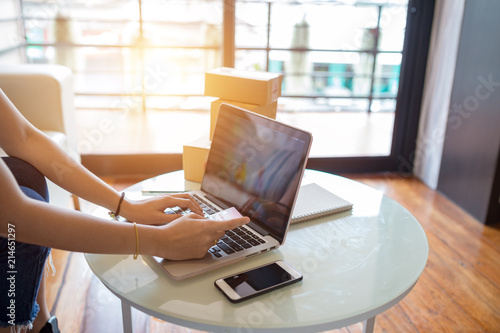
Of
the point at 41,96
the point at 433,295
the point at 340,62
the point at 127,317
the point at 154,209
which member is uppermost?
the point at 340,62

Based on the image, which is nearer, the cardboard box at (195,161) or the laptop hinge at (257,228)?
the laptop hinge at (257,228)

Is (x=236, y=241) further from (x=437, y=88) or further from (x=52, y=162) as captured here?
(x=437, y=88)

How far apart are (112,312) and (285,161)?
2.86 ft

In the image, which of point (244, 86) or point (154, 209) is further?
point (244, 86)

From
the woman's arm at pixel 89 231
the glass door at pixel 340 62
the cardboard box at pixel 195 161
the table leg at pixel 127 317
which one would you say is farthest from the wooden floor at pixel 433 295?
the glass door at pixel 340 62

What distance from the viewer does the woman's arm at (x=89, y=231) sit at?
0.72 metres

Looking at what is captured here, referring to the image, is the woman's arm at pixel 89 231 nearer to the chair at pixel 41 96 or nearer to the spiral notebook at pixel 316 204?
the spiral notebook at pixel 316 204

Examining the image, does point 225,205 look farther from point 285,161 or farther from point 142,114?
point 142,114

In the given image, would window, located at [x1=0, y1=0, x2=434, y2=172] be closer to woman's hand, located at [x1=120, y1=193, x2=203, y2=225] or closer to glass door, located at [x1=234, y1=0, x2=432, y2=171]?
glass door, located at [x1=234, y1=0, x2=432, y2=171]

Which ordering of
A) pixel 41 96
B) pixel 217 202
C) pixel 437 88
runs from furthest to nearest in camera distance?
pixel 437 88 → pixel 41 96 → pixel 217 202

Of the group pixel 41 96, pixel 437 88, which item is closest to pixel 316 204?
pixel 41 96

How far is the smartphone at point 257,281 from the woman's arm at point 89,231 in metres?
0.08

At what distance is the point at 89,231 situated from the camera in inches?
29.7

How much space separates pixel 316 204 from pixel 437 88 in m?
1.72
